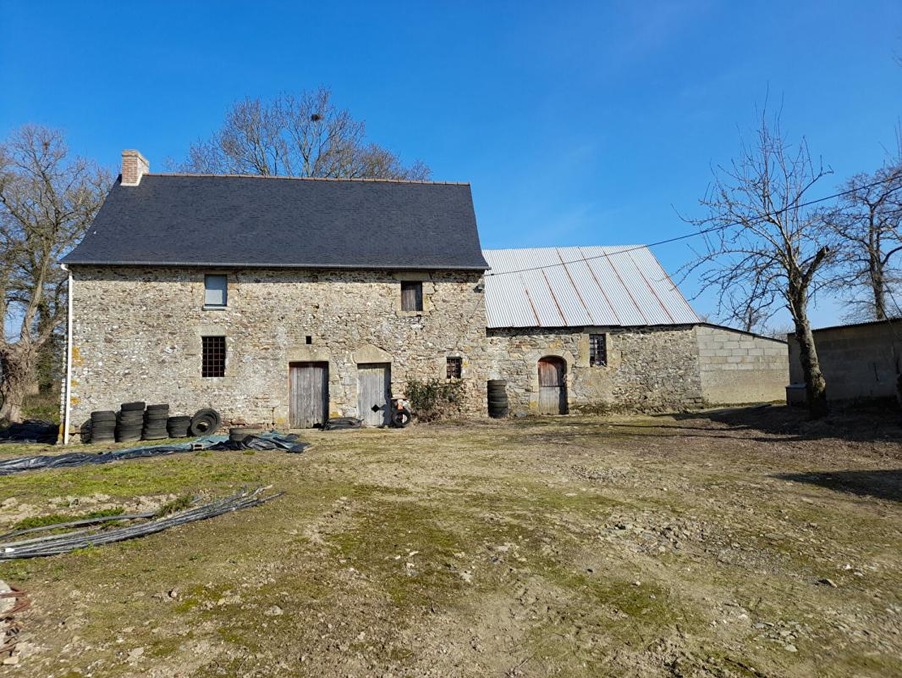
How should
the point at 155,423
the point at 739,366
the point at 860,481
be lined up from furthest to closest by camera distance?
the point at 739,366 < the point at 155,423 < the point at 860,481

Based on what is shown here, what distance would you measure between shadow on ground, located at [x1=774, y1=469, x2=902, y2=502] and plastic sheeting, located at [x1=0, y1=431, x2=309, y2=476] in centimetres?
842

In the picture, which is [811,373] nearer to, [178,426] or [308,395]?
[308,395]

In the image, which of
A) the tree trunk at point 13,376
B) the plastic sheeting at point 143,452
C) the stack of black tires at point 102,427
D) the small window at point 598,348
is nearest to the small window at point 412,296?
Result: the plastic sheeting at point 143,452

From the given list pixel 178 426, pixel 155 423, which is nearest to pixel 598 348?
pixel 178 426

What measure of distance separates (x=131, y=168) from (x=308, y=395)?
9.17 meters

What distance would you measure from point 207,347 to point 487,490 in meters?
10.5

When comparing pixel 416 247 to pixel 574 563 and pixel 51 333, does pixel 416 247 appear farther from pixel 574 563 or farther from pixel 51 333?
pixel 51 333

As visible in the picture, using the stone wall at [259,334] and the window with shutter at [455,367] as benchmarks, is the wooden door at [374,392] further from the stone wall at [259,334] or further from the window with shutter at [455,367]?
the window with shutter at [455,367]

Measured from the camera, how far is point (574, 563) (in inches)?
164

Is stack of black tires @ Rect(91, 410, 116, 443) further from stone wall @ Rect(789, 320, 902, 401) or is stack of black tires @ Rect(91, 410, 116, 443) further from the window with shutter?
stone wall @ Rect(789, 320, 902, 401)

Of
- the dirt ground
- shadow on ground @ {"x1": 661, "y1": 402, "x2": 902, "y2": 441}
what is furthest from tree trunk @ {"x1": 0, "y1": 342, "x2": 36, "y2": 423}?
shadow on ground @ {"x1": 661, "y1": 402, "x2": 902, "y2": 441}

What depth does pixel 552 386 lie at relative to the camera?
16.8 metres

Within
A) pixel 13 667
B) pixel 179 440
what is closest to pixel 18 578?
pixel 13 667

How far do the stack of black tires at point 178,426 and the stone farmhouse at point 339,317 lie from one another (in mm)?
706
